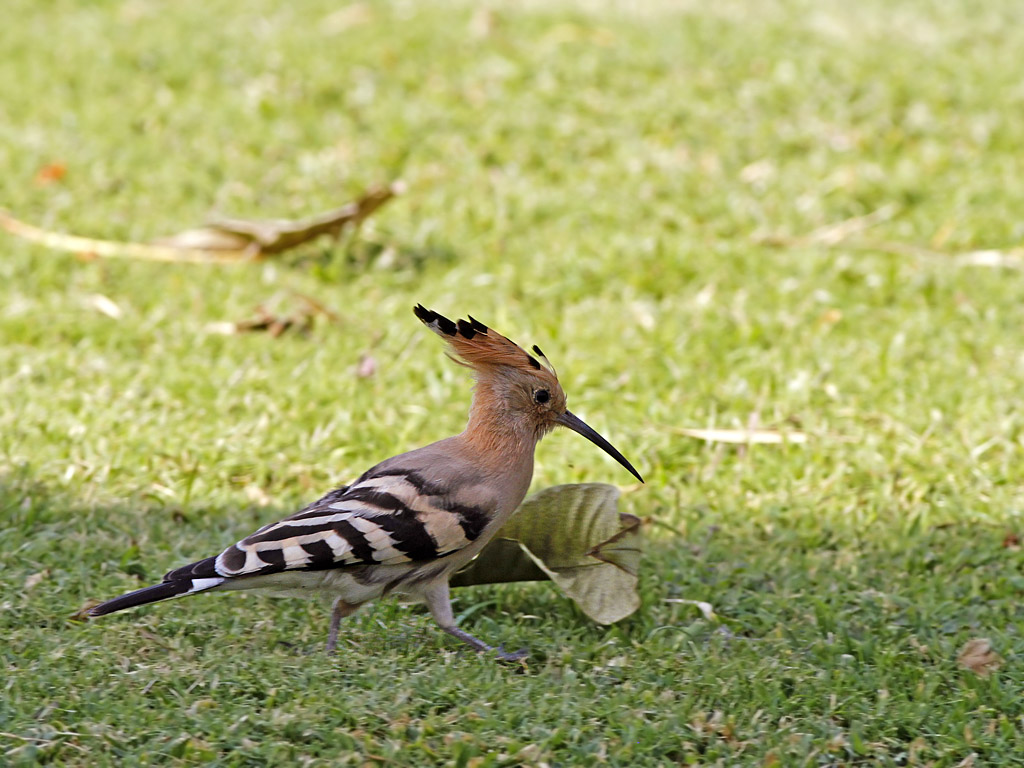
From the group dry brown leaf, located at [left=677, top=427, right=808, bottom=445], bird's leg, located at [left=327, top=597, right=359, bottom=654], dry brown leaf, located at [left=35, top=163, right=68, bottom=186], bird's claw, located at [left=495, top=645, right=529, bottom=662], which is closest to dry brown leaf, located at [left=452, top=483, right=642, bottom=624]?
bird's claw, located at [left=495, top=645, right=529, bottom=662]

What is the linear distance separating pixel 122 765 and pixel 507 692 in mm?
967

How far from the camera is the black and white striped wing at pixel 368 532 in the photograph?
3568mm

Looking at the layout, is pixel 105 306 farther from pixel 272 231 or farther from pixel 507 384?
pixel 507 384

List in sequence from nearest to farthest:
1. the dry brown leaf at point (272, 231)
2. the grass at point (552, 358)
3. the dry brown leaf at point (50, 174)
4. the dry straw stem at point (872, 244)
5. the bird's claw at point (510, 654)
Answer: the grass at point (552, 358) → the bird's claw at point (510, 654) → the dry brown leaf at point (272, 231) → the dry straw stem at point (872, 244) → the dry brown leaf at point (50, 174)

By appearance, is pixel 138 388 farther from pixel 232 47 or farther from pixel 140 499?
pixel 232 47

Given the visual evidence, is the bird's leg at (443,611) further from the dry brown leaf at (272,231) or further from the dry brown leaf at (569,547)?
the dry brown leaf at (272,231)

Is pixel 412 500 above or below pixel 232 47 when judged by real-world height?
below

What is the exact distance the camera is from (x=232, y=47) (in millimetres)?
8844

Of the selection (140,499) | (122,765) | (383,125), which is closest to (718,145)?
(383,125)

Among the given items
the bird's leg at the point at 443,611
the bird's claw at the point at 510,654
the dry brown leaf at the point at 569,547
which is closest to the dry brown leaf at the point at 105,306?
the dry brown leaf at the point at 569,547

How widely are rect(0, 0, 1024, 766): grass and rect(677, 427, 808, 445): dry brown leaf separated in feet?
0.14

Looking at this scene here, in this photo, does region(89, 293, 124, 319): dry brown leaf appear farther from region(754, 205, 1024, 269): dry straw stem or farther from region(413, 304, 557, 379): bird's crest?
region(754, 205, 1024, 269): dry straw stem

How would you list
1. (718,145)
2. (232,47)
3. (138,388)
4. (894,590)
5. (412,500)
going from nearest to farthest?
1. (412,500)
2. (894,590)
3. (138,388)
4. (718,145)
5. (232,47)

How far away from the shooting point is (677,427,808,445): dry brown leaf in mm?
5191
